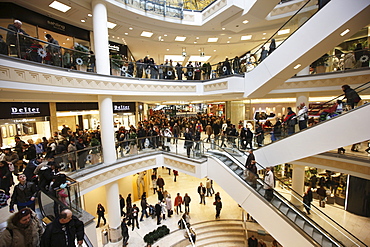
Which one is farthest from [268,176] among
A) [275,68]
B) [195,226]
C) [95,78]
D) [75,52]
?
[75,52]

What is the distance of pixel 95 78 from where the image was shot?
25.0ft

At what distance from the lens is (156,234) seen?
9.13 m

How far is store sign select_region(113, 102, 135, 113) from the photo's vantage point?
1212cm

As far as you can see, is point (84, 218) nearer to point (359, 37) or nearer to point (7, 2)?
point (7, 2)

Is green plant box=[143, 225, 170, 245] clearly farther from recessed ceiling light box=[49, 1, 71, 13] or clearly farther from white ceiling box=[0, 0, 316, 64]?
recessed ceiling light box=[49, 1, 71, 13]

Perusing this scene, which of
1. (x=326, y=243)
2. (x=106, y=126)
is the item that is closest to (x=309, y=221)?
(x=326, y=243)

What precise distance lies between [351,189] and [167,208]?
11367 mm

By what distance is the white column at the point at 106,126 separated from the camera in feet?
27.2

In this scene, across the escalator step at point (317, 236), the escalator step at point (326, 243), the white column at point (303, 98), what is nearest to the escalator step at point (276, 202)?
the escalator step at point (317, 236)

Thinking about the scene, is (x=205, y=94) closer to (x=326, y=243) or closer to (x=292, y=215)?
(x=292, y=215)

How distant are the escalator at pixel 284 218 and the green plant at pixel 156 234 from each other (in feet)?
14.1

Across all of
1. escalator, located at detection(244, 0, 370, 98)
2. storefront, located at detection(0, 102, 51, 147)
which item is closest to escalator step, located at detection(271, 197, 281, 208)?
escalator, located at detection(244, 0, 370, 98)

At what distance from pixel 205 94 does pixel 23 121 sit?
9.25 metres

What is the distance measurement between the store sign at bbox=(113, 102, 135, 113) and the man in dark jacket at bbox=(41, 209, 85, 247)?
396 inches
